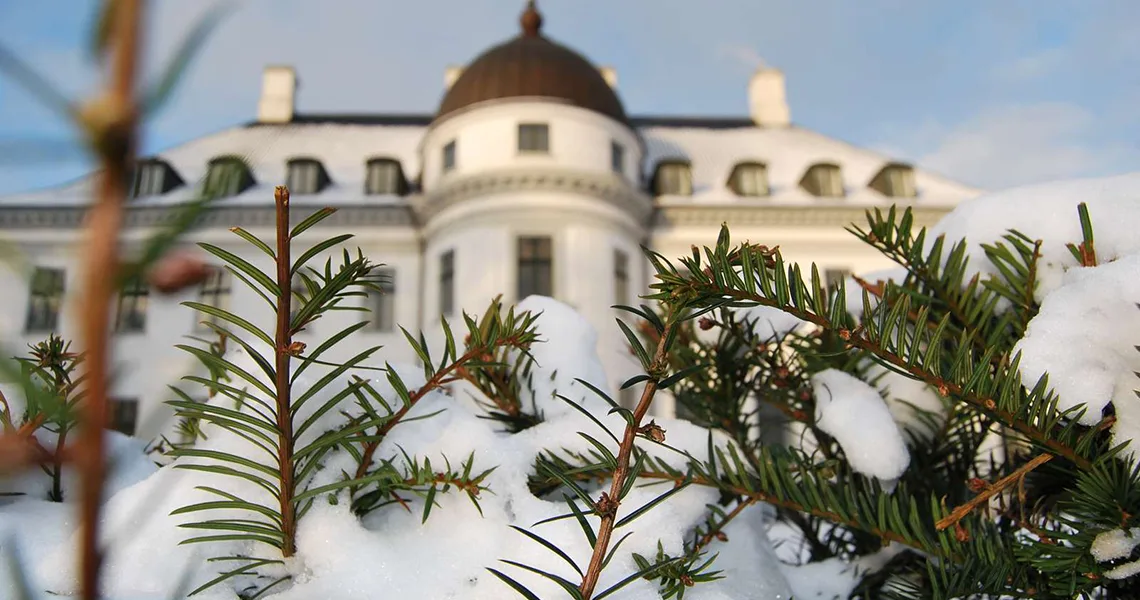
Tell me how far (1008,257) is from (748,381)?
0.26 meters

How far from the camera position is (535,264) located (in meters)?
10.6

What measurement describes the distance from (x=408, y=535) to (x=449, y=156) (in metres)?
11.0

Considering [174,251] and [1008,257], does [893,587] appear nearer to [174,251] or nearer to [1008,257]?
[1008,257]

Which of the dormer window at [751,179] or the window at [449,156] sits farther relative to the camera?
the dormer window at [751,179]

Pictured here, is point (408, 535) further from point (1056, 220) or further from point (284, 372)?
point (1056, 220)

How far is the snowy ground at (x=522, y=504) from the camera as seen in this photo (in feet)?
1.57

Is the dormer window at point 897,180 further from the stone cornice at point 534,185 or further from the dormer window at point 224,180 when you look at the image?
the dormer window at point 224,180

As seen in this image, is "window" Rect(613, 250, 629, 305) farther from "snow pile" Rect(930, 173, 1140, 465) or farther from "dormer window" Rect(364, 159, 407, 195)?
"snow pile" Rect(930, 173, 1140, 465)

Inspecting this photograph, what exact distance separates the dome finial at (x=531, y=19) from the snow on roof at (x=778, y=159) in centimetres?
290

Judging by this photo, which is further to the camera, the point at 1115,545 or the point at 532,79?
the point at 532,79

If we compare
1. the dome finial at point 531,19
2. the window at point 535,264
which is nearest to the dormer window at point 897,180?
the window at point 535,264

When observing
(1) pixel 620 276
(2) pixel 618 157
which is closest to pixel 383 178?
(2) pixel 618 157

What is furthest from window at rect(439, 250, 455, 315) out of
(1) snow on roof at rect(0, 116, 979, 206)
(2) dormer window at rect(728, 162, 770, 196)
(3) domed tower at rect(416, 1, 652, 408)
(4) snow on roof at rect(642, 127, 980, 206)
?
(2) dormer window at rect(728, 162, 770, 196)

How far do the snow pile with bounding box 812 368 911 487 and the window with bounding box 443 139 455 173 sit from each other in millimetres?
10702
